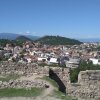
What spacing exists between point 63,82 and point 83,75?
1.32m

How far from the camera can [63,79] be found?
17.3 meters

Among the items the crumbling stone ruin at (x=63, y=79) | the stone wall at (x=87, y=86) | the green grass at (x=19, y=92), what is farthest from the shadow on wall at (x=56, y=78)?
the green grass at (x=19, y=92)

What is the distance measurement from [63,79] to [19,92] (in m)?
3.81

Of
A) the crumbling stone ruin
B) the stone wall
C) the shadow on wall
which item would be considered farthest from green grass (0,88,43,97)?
the shadow on wall

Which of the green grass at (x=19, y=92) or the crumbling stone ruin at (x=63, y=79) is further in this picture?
the crumbling stone ruin at (x=63, y=79)

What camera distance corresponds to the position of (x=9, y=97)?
13.7 meters

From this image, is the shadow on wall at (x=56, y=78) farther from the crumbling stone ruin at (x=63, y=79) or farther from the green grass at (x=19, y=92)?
the green grass at (x=19, y=92)

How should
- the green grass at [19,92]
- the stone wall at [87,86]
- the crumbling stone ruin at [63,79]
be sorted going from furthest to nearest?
the stone wall at [87,86] → the crumbling stone ruin at [63,79] → the green grass at [19,92]

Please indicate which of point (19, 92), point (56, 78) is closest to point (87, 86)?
point (56, 78)

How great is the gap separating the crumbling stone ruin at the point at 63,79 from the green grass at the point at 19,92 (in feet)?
0.97

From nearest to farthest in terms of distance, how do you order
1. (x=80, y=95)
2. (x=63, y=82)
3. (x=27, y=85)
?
(x=27, y=85) < (x=80, y=95) < (x=63, y=82)

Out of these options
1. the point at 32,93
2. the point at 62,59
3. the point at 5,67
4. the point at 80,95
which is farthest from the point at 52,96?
the point at 62,59

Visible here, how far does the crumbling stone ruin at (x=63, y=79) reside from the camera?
14742 mm

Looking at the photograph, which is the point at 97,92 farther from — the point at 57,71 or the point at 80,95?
the point at 57,71
